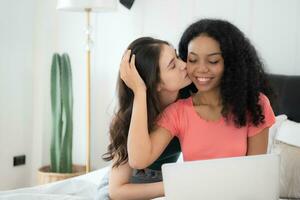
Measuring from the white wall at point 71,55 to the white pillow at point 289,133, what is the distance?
32.1 inches

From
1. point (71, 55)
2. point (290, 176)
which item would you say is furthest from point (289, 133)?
point (71, 55)

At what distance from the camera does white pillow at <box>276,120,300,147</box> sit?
1.78 meters

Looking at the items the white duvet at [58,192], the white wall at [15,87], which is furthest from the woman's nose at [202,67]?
the white wall at [15,87]

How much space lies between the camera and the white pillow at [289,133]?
1778mm

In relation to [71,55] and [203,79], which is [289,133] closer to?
[203,79]

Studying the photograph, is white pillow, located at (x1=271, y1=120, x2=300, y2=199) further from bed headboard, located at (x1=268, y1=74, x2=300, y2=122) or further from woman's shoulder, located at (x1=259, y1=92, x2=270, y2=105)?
woman's shoulder, located at (x1=259, y1=92, x2=270, y2=105)

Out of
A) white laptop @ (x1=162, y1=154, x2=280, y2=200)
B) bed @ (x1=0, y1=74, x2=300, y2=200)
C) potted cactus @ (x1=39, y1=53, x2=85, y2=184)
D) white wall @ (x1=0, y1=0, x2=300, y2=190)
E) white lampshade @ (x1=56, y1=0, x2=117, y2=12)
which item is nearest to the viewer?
white laptop @ (x1=162, y1=154, x2=280, y2=200)

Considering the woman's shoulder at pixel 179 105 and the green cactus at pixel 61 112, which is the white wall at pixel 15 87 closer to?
the green cactus at pixel 61 112

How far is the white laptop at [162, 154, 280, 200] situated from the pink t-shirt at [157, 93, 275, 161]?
0.43 metres

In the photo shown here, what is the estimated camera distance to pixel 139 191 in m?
1.41

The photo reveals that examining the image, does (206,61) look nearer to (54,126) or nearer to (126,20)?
(126,20)

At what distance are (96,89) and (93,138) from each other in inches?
13.8

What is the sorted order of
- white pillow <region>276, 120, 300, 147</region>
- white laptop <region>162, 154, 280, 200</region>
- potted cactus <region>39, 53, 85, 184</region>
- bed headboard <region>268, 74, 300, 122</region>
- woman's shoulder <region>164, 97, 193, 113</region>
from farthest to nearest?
potted cactus <region>39, 53, 85, 184</region>
bed headboard <region>268, 74, 300, 122</region>
white pillow <region>276, 120, 300, 147</region>
woman's shoulder <region>164, 97, 193, 113</region>
white laptop <region>162, 154, 280, 200</region>

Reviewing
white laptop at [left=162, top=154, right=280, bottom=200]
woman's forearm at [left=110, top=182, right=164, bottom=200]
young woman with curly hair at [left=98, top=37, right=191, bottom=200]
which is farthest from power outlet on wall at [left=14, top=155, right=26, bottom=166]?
white laptop at [left=162, top=154, right=280, bottom=200]
